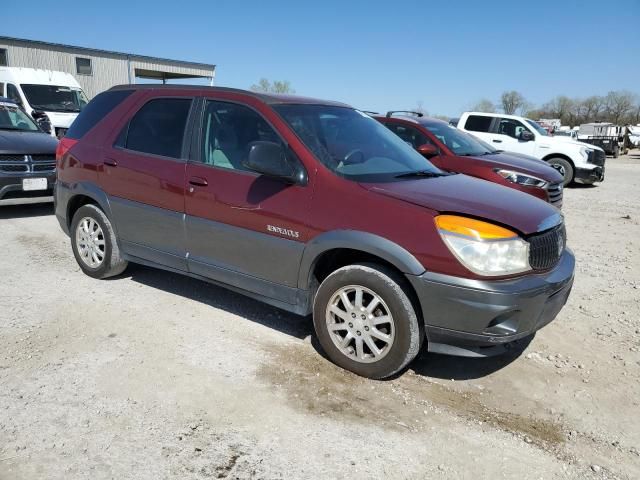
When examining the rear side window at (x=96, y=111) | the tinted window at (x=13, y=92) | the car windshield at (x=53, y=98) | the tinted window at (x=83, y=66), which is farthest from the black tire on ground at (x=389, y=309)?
the tinted window at (x=83, y=66)

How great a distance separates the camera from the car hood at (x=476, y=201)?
3.07 m

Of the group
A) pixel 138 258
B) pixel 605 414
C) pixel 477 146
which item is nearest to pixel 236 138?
pixel 138 258

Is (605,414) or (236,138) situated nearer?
(605,414)

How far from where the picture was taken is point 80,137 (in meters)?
4.91

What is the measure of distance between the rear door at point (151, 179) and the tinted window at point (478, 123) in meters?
11.1

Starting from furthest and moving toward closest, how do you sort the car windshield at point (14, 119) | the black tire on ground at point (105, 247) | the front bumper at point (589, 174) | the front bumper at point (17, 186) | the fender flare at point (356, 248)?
the front bumper at point (589, 174) → the car windshield at point (14, 119) → the front bumper at point (17, 186) → the black tire on ground at point (105, 247) → the fender flare at point (356, 248)

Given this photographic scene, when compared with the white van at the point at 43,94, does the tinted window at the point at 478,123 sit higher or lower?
lower

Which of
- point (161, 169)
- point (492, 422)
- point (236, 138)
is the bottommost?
point (492, 422)

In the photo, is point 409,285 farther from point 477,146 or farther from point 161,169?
point 477,146

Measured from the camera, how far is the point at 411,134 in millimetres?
8484

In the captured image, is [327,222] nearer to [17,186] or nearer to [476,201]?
[476,201]

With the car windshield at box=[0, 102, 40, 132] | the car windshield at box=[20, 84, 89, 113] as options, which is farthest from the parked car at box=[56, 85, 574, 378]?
the car windshield at box=[20, 84, 89, 113]

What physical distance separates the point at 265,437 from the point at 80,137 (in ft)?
11.8

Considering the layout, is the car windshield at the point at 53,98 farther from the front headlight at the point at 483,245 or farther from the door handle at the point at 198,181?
the front headlight at the point at 483,245
